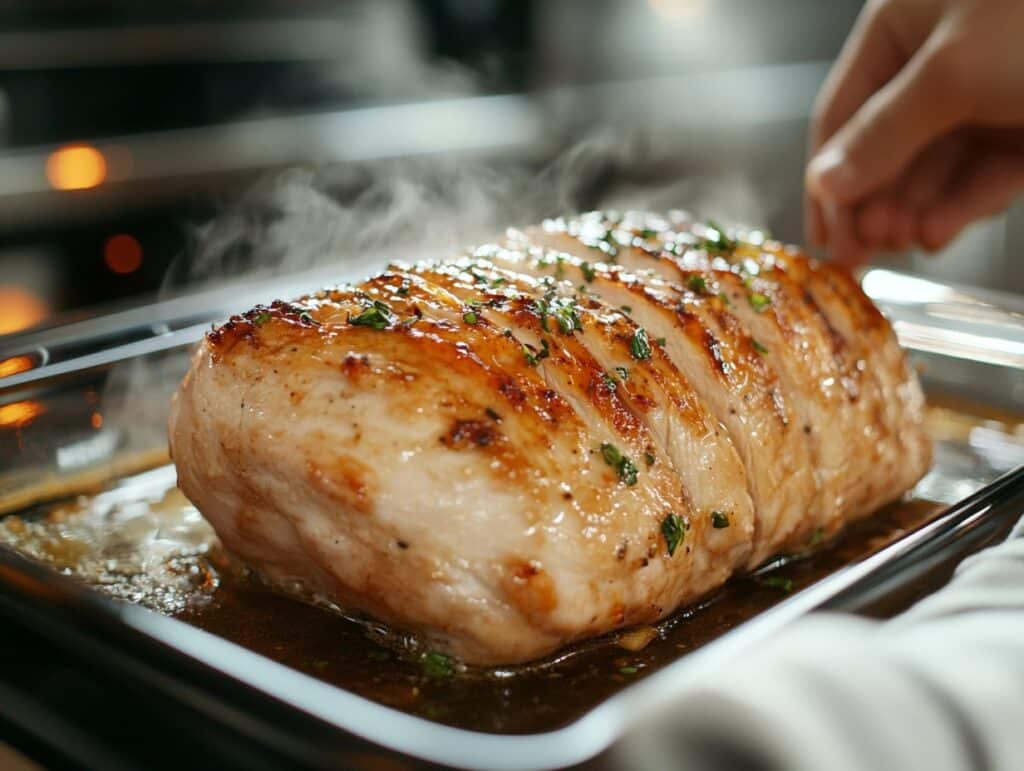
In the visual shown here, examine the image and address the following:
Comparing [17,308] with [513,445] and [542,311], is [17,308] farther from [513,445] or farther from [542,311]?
[513,445]

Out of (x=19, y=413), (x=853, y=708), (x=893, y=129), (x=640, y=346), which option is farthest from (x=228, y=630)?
(x=893, y=129)

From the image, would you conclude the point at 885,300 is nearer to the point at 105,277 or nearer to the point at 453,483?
the point at 453,483

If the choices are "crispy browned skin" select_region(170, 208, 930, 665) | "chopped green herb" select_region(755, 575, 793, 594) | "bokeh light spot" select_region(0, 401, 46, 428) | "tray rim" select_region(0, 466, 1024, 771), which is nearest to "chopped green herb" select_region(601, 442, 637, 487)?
"crispy browned skin" select_region(170, 208, 930, 665)

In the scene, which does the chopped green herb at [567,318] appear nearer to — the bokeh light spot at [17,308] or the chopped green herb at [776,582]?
the chopped green herb at [776,582]

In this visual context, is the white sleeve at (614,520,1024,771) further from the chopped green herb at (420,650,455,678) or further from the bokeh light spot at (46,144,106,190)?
the bokeh light spot at (46,144,106,190)

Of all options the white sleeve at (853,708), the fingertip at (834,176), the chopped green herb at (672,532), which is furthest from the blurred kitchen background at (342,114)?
the white sleeve at (853,708)

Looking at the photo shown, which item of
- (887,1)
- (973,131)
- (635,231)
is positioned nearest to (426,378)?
(635,231)
